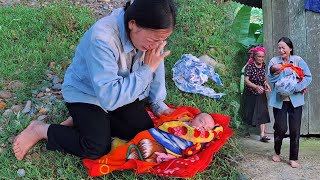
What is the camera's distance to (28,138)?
3.27 meters

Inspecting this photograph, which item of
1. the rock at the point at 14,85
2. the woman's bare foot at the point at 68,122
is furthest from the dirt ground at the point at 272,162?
the rock at the point at 14,85

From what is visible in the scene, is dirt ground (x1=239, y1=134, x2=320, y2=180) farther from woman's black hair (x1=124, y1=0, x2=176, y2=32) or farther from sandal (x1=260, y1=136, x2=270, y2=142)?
woman's black hair (x1=124, y1=0, x2=176, y2=32)

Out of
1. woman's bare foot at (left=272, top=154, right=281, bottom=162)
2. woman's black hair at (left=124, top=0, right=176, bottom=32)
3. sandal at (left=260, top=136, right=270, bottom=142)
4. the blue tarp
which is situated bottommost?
sandal at (left=260, top=136, right=270, bottom=142)

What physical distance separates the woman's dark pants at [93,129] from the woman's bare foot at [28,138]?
0.26 feet

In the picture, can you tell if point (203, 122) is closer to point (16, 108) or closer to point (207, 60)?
point (207, 60)

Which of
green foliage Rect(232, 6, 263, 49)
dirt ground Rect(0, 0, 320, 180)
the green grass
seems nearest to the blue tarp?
the green grass

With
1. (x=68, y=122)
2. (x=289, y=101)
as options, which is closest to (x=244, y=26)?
(x=289, y=101)

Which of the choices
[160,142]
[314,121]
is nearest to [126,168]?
[160,142]

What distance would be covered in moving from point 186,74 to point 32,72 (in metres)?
1.35

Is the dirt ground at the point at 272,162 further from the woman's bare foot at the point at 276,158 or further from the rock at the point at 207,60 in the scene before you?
the rock at the point at 207,60

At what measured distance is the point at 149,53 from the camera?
2982 mm

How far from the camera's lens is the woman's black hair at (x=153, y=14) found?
2711mm

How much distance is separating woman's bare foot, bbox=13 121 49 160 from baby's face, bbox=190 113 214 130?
1023 millimetres

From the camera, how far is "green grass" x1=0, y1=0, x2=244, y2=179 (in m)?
3.24
